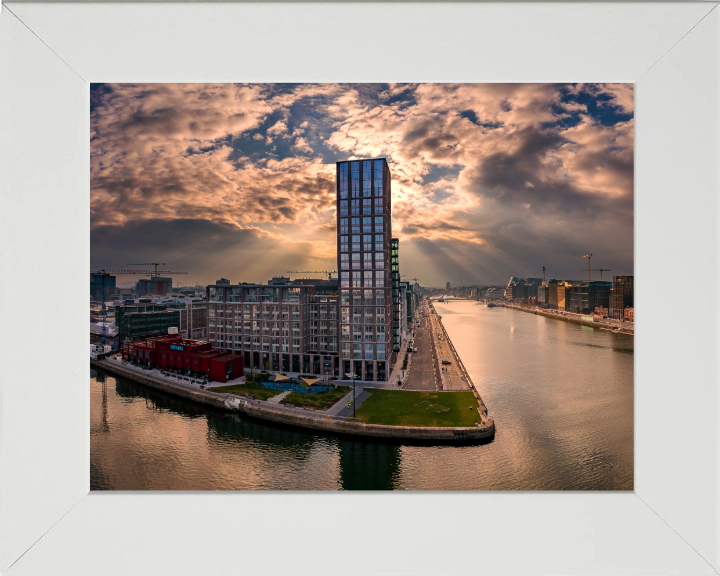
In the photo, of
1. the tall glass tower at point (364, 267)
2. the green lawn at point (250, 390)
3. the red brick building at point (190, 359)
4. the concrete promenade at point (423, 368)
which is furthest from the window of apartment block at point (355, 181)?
the red brick building at point (190, 359)

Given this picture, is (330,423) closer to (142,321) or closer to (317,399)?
(317,399)

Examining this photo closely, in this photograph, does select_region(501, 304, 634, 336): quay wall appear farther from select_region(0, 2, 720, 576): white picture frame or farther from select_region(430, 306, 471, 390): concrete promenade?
select_region(0, 2, 720, 576): white picture frame

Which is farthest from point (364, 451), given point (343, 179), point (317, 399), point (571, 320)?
point (571, 320)

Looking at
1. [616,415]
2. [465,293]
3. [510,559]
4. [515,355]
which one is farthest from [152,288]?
[465,293]

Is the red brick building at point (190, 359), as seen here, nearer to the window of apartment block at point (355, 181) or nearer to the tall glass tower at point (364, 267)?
the tall glass tower at point (364, 267)
